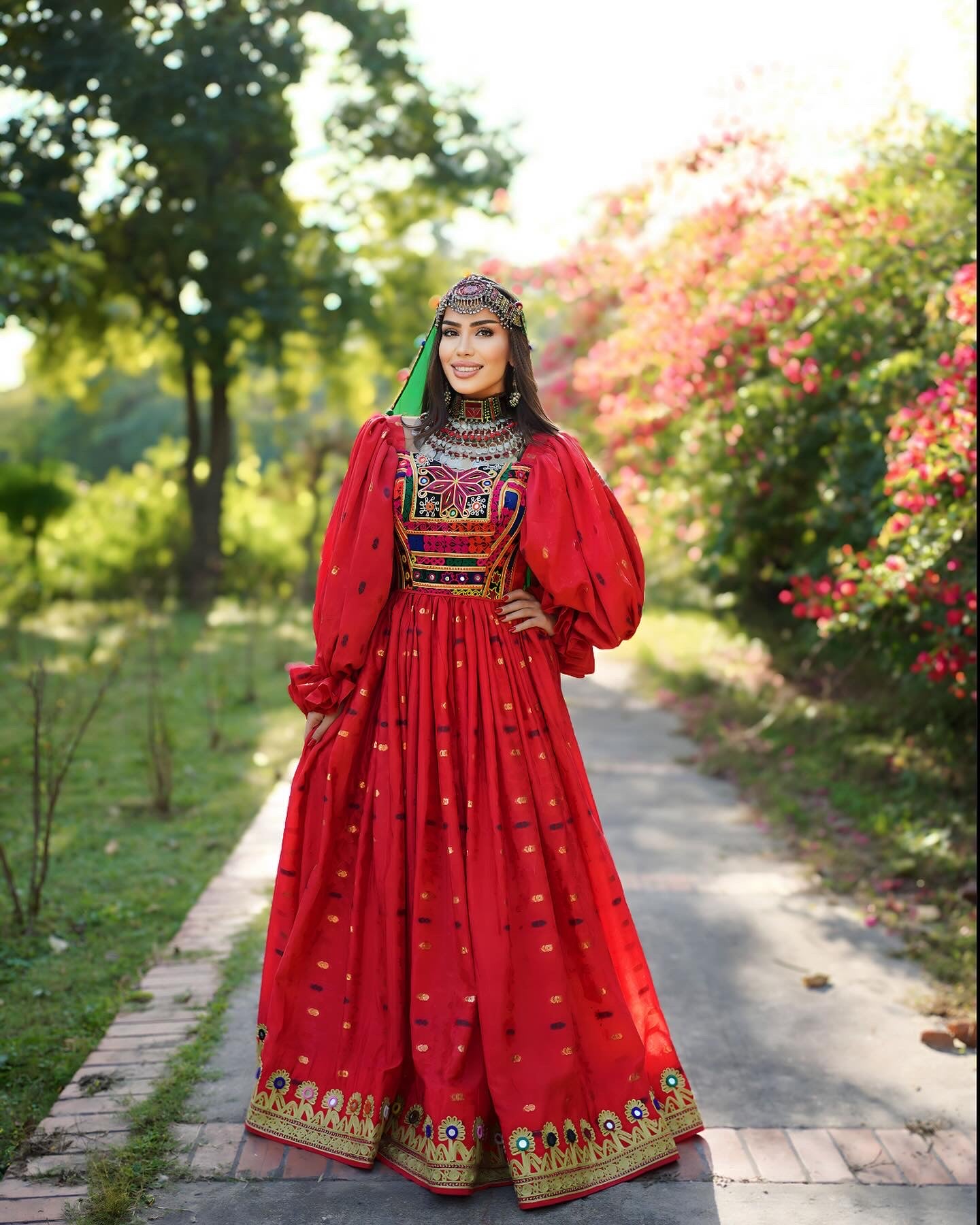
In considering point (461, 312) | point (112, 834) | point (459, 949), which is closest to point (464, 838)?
point (459, 949)

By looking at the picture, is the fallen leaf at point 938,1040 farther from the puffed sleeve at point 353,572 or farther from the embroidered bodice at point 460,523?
the puffed sleeve at point 353,572

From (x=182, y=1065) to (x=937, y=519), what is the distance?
3.13 metres

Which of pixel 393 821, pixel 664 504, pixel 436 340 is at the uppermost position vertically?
pixel 436 340

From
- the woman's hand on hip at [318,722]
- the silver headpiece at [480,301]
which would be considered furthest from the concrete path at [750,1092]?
the silver headpiece at [480,301]

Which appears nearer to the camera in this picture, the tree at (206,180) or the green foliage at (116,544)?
Answer: the tree at (206,180)

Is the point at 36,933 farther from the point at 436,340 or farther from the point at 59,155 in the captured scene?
the point at 59,155

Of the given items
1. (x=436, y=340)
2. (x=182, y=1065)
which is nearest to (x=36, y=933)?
(x=182, y=1065)

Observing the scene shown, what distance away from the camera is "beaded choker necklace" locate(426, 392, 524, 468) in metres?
2.75

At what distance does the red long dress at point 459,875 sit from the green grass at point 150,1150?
0.68 ft

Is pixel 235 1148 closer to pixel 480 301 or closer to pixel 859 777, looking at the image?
pixel 480 301

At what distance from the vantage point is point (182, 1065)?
9.65ft

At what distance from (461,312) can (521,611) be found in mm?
710

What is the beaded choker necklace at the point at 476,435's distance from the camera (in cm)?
275

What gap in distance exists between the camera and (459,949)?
2.54m
